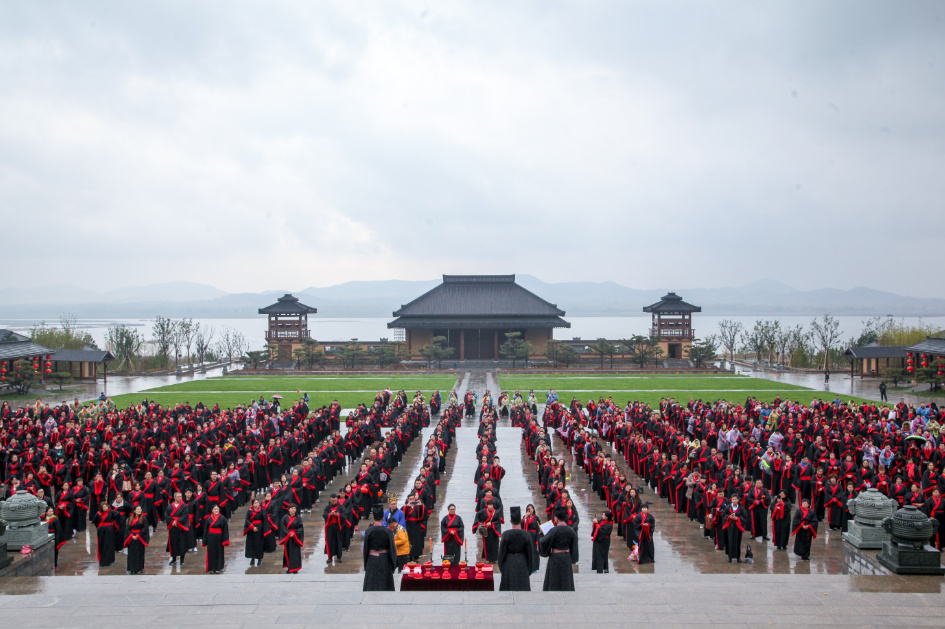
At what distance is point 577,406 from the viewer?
79.9 feet

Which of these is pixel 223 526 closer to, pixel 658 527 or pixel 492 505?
pixel 492 505

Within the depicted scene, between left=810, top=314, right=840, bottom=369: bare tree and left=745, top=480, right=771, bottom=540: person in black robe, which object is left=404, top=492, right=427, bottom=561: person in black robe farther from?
left=810, top=314, right=840, bottom=369: bare tree

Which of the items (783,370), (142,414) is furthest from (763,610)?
(783,370)

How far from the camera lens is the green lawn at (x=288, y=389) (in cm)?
3303

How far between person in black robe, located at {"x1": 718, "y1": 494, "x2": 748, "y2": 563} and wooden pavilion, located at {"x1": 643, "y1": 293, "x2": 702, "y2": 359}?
46091mm

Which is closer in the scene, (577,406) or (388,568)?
(388,568)

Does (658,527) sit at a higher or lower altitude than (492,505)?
lower

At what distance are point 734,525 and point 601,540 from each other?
2319 mm

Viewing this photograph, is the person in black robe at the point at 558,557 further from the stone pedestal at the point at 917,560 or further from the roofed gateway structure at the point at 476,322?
the roofed gateway structure at the point at 476,322

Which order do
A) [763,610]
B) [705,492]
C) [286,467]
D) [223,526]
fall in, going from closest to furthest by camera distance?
[763,610] < [223,526] < [705,492] < [286,467]

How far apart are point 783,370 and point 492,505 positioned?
4371 centimetres

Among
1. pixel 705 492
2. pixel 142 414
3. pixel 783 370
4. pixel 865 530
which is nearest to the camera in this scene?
pixel 865 530

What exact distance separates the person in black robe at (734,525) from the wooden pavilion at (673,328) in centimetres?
4609

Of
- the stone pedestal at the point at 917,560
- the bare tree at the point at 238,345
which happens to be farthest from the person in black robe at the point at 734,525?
the bare tree at the point at 238,345
